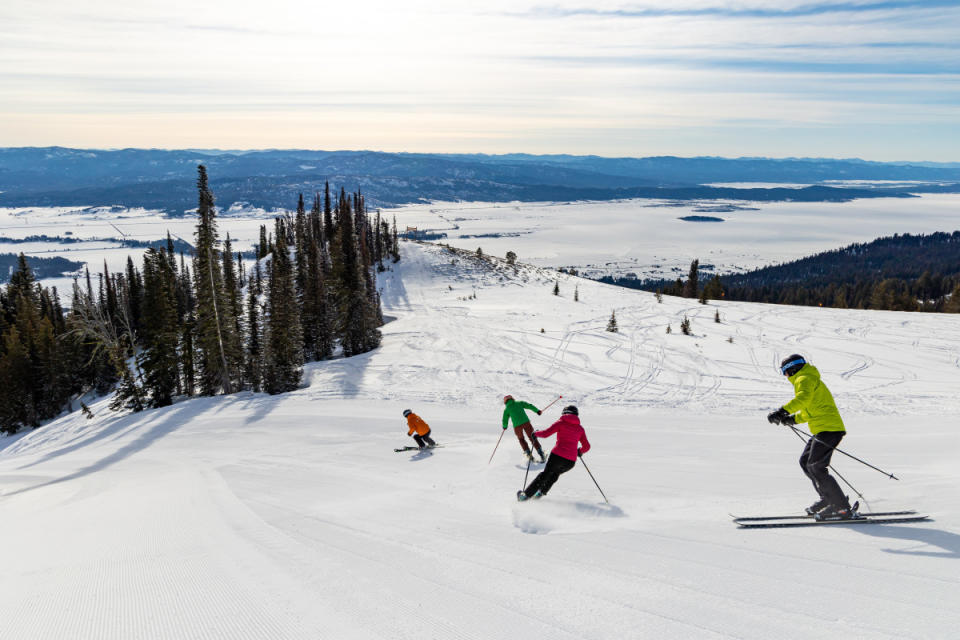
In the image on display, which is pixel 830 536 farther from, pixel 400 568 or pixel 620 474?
pixel 400 568

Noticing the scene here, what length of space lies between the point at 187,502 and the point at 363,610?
710 centimetres

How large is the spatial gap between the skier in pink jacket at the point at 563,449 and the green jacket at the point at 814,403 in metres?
A: 3.12

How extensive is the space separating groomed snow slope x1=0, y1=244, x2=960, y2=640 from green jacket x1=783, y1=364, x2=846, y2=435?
1.43 m

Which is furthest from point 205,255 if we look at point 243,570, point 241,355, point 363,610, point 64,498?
point 363,610

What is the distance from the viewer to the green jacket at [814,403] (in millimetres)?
7191

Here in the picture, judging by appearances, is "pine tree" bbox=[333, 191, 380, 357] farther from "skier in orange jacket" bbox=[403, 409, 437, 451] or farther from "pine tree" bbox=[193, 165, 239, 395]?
"skier in orange jacket" bbox=[403, 409, 437, 451]

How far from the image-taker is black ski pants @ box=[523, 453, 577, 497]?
8.65 m

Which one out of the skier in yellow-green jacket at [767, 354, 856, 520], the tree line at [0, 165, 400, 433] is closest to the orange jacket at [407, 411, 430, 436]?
the skier in yellow-green jacket at [767, 354, 856, 520]

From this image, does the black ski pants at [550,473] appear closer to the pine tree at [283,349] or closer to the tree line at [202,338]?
the pine tree at [283,349]

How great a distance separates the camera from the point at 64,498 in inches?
499

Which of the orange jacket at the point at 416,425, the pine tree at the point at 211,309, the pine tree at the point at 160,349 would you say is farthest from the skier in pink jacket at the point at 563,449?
the pine tree at the point at 160,349

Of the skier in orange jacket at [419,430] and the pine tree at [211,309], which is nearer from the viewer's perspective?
the skier in orange jacket at [419,430]

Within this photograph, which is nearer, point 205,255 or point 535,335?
point 205,255

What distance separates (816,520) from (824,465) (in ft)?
2.57
